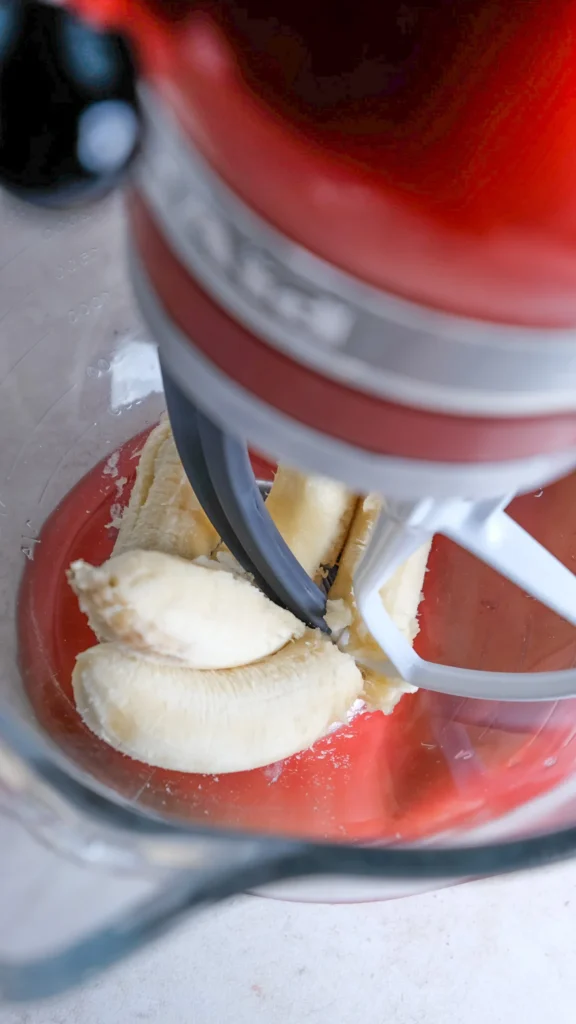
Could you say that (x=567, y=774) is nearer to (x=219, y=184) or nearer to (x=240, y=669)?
(x=240, y=669)

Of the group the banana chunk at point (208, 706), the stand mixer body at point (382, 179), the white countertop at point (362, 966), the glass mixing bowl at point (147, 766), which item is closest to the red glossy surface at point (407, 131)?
the stand mixer body at point (382, 179)

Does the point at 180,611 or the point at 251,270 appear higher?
the point at 251,270

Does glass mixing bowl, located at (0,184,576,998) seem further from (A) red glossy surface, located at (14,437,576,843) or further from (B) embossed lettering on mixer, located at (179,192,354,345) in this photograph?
(B) embossed lettering on mixer, located at (179,192,354,345)

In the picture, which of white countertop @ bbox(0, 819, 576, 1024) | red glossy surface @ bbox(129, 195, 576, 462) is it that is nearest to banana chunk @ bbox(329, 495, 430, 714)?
white countertop @ bbox(0, 819, 576, 1024)

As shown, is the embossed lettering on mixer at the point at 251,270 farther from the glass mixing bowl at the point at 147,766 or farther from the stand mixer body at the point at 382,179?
the glass mixing bowl at the point at 147,766

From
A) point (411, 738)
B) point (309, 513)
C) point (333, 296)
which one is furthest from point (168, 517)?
point (333, 296)

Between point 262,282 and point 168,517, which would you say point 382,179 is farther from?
point 168,517

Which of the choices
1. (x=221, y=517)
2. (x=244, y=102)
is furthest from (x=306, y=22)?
(x=221, y=517)
